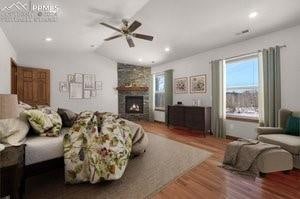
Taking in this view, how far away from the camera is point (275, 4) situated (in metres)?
3.10

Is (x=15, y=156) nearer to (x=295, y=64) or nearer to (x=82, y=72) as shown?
(x=295, y=64)

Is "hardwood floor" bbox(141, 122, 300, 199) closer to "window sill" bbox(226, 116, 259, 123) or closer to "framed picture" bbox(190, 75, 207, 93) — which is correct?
"window sill" bbox(226, 116, 259, 123)

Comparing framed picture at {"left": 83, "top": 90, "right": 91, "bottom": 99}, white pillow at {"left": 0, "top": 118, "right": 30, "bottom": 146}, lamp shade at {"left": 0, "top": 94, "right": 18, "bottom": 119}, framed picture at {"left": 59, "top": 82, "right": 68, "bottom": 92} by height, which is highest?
framed picture at {"left": 59, "top": 82, "right": 68, "bottom": 92}

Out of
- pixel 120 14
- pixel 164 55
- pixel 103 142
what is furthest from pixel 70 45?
pixel 103 142

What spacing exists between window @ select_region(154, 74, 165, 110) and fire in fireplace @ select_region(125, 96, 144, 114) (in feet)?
2.36

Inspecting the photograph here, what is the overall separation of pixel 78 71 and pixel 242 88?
221 inches

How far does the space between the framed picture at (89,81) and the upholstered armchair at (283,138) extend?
19.3 ft

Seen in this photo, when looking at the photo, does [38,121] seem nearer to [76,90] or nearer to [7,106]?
[7,106]

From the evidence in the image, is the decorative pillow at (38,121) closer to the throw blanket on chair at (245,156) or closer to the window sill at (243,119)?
the throw blanket on chair at (245,156)

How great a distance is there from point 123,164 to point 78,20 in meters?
3.30

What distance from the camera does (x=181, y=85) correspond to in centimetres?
694

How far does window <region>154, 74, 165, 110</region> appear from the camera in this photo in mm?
8133

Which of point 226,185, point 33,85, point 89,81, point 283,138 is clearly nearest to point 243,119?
point 283,138

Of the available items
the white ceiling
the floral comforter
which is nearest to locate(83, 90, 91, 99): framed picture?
the white ceiling
